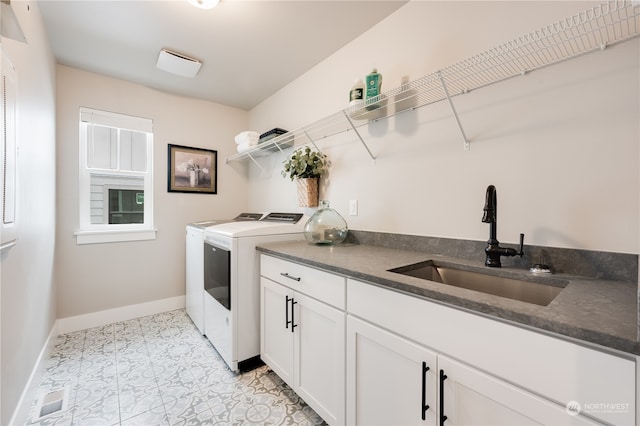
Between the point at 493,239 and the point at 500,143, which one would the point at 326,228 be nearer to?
the point at 493,239

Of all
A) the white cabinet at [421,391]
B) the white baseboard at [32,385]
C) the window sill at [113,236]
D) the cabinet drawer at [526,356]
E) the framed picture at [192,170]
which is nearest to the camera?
the cabinet drawer at [526,356]

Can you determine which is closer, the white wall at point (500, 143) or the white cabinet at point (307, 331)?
the white wall at point (500, 143)

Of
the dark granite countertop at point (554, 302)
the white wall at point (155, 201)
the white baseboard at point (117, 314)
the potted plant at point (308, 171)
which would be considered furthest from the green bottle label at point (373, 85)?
the white baseboard at point (117, 314)

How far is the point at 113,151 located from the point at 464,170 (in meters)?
3.10

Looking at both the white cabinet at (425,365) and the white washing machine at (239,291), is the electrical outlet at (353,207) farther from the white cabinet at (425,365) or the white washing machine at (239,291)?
the white cabinet at (425,365)

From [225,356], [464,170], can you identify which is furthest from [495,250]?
[225,356]

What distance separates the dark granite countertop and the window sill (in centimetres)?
221

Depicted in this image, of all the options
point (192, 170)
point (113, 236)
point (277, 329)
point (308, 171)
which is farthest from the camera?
point (192, 170)

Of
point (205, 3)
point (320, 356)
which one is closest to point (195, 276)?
point (320, 356)

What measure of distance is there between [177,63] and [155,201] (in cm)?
137

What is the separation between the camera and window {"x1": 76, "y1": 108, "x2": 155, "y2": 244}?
251 cm

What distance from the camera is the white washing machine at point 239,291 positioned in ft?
5.86

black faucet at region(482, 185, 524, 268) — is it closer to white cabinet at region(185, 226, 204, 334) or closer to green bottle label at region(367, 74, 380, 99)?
green bottle label at region(367, 74, 380, 99)

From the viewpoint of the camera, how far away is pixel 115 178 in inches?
106
